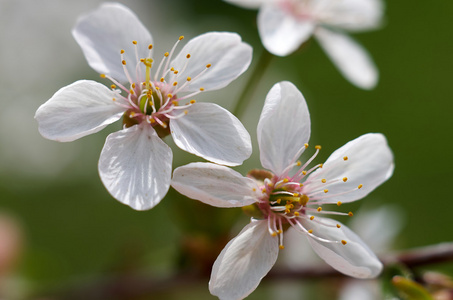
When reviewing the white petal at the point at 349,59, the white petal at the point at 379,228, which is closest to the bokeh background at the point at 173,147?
the white petal at the point at 379,228

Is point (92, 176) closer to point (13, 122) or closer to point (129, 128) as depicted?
point (13, 122)

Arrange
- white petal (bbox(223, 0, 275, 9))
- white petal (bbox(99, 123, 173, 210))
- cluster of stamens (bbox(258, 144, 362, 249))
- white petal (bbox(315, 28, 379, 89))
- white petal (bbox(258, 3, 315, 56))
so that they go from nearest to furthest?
white petal (bbox(99, 123, 173, 210))
cluster of stamens (bbox(258, 144, 362, 249))
white petal (bbox(258, 3, 315, 56))
white petal (bbox(223, 0, 275, 9))
white petal (bbox(315, 28, 379, 89))

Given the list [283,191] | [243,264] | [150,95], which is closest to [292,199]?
[283,191]

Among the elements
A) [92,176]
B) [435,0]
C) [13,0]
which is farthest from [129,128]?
[435,0]

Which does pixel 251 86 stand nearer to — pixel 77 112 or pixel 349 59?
pixel 349 59

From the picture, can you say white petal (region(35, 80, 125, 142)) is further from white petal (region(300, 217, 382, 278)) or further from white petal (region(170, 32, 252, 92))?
white petal (region(300, 217, 382, 278))

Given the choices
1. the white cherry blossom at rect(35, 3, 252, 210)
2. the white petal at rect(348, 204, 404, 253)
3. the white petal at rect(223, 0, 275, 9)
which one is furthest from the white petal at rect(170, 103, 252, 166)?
the white petal at rect(348, 204, 404, 253)
